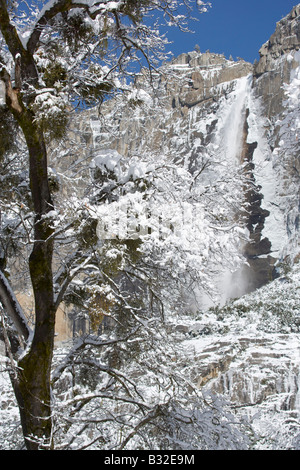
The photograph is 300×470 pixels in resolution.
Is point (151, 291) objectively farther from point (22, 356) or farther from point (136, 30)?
point (136, 30)

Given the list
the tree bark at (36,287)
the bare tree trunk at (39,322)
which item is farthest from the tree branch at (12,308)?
the bare tree trunk at (39,322)

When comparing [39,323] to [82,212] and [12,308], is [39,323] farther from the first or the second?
[82,212]

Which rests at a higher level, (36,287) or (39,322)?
(36,287)

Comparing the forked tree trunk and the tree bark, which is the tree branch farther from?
the forked tree trunk

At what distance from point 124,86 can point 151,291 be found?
6.95 feet

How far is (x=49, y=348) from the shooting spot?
3.33 m

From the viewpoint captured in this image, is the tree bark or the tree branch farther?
the tree branch

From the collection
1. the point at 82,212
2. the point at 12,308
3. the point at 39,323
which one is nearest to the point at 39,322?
the point at 39,323

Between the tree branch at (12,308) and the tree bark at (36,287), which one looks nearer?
the tree bark at (36,287)

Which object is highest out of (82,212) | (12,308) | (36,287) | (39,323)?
(82,212)

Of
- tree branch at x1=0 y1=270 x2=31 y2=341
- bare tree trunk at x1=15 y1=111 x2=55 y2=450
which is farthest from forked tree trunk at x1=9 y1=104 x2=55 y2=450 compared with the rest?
tree branch at x1=0 y1=270 x2=31 y2=341

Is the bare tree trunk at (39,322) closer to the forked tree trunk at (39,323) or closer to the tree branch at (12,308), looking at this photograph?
the forked tree trunk at (39,323)

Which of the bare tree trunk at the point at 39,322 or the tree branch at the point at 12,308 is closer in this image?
the bare tree trunk at the point at 39,322

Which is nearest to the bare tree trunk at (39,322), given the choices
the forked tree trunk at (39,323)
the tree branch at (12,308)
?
the forked tree trunk at (39,323)
